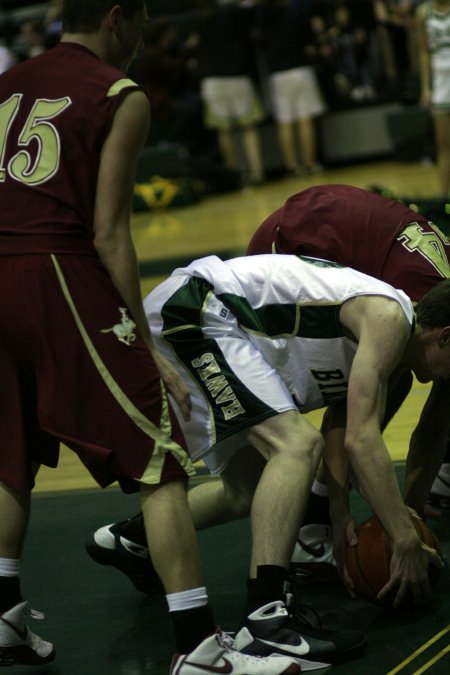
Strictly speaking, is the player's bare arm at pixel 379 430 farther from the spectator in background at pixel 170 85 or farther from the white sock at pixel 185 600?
the spectator in background at pixel 170 85

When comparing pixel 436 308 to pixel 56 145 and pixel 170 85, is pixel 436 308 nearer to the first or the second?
pixel 56 145

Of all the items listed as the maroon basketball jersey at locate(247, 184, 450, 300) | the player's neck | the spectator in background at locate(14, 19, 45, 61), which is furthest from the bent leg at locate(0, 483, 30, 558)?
the spectator in background at locate(14, 19, 45, 61)

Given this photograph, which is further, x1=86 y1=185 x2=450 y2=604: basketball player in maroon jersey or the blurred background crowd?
the blurred background crowd

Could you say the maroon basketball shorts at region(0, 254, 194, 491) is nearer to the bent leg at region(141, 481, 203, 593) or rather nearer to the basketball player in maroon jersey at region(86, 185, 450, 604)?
the bent leg at region(141, 481, 203, 593)

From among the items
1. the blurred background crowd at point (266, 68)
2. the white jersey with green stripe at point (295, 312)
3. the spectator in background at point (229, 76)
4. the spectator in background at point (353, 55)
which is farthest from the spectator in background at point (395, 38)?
the white jersey with green stripe at point (295, 312)

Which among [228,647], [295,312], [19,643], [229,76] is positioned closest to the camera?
[228,647]

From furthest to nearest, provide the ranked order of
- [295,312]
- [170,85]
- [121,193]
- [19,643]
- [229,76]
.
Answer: [170,85], [229,76], [295,312], [19,643], [121,193]

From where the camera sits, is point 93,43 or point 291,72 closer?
point 93,43

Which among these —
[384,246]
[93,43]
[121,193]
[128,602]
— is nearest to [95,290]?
[121,193]

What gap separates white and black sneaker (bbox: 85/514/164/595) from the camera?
3820mm

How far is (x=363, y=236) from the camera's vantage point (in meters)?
4.11

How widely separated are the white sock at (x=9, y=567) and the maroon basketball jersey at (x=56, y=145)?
77 centimetres

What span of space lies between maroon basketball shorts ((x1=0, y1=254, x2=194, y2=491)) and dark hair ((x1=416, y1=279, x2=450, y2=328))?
0.76m

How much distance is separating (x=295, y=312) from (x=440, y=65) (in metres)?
6.28
